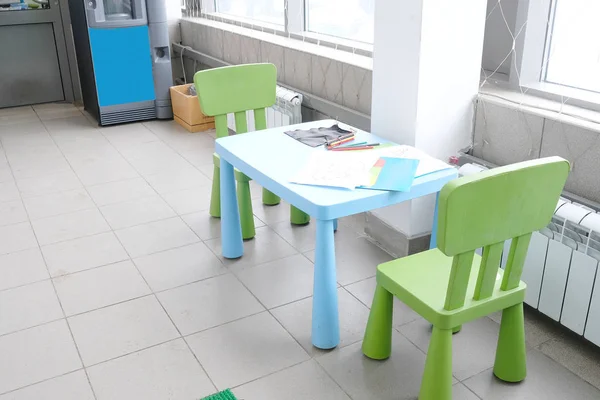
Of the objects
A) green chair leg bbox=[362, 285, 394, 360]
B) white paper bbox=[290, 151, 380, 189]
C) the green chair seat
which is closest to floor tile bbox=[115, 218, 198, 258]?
white paper bbox=[290, 151, 380, 189]

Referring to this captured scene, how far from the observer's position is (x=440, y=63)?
2.55 metres

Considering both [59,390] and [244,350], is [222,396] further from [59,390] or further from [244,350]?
[59,390]

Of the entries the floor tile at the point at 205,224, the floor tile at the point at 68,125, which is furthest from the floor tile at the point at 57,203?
the floor tile at the point at 68,125

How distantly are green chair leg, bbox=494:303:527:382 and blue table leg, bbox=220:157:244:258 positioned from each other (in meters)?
1.28

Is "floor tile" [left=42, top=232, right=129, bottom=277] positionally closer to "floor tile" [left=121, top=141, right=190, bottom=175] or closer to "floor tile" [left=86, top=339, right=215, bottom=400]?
"floor tile" [left=86, top=339, right=215, bottom=400]

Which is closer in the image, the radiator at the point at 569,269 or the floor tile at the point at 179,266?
the radiator at the point at 569,269

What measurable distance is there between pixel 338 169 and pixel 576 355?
1.09 metres

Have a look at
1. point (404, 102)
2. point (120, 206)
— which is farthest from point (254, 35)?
point (404, 102)

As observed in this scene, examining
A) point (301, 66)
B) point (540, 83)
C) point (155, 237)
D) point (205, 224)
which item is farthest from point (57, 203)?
point (540, 83)

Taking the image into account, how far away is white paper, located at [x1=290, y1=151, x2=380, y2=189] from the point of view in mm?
2113

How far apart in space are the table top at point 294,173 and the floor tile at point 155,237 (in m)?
0.69

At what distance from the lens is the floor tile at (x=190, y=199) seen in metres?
3.45

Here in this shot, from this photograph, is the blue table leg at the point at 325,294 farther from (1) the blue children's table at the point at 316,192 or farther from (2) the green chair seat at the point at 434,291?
(2) the green chair seat at the point at 434,291

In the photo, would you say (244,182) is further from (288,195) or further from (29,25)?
(29,25)
